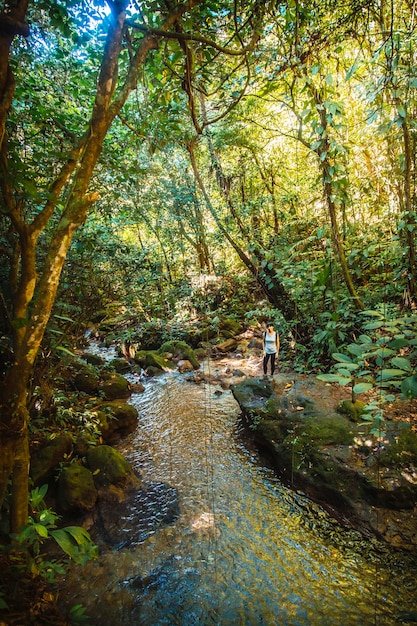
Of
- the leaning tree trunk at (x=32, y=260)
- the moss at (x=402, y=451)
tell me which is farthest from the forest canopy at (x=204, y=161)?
the moss at (x=402, y=451)

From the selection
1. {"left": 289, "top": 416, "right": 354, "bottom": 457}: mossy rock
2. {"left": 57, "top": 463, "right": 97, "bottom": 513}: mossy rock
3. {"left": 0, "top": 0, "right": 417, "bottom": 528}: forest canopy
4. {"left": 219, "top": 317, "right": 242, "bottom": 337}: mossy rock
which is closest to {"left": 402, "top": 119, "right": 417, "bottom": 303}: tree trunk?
{"left": 0, "top": 0, "right": 417, "bottom": 528}: forest canopy

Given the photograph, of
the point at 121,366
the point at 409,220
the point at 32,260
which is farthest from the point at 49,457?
the point at 409,220

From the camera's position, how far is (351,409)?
502 centimetres

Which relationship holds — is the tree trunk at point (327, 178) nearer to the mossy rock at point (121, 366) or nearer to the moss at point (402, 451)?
the moss at point (402, 451)

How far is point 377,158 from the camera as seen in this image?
273 inches

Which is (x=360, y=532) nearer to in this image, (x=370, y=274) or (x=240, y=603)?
(x=240, y=603)

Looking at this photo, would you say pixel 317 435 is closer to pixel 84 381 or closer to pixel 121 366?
pixel 84 381

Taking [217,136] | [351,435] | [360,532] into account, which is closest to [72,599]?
[360,532]

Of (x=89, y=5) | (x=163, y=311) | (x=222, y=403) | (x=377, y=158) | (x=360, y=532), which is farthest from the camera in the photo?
(x=163, y=311)

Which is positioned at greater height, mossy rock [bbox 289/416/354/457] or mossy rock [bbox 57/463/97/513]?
mossy rock [bbox 289/416/354/457]

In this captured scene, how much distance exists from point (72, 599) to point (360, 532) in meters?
3.24

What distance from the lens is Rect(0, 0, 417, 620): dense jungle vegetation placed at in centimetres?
229

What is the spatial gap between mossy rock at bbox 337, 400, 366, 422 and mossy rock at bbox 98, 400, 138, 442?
12.8 feet

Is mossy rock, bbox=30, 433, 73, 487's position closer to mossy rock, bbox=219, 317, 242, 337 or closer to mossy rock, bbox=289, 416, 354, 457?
mossy rock, bbox=289, 416, 354, 457
